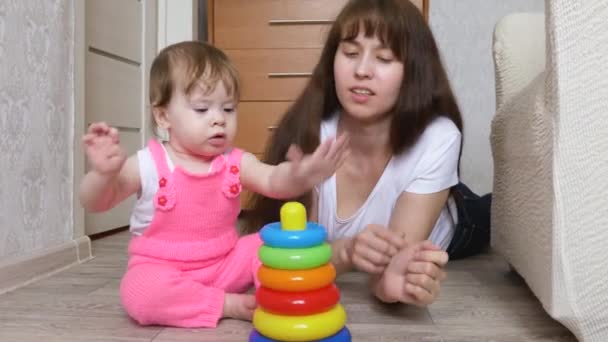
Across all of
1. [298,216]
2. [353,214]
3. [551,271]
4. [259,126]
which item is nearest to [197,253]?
[298,216]

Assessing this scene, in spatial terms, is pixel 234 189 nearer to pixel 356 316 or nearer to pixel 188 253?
pixel 188 253

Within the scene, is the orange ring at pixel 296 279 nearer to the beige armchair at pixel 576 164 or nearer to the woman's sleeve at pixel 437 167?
the beige armchair at pixel 576 164

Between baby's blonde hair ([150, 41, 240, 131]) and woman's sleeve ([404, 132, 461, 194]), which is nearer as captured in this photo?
baby's blonde hair ([150, 41, 240, 131])

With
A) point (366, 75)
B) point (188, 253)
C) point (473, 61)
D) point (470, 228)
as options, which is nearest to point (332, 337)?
point (188, 253)

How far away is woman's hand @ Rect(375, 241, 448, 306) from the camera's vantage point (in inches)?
33.5

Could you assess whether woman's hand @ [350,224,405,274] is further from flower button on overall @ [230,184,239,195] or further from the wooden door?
the wooden door

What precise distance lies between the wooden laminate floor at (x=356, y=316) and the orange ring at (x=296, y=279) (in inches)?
6.0

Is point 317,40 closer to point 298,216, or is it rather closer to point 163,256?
point 163,256

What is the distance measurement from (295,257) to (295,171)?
191 mm

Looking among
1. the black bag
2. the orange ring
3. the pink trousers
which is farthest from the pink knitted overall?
the black bag

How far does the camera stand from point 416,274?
860 mm

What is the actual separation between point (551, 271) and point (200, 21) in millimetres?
2035

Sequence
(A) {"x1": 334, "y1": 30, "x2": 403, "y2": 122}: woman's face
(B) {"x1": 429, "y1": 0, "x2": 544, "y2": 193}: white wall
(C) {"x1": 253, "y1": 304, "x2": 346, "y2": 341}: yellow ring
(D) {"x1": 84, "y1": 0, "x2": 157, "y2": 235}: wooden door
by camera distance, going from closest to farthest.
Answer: (C) {"x1": 253, "y1": 304, "x2": 346, "y2": 341}: yellow ring, (A) {"x1": 334, "y1": 30, "x2": 403, "y2": 122}: woman's face, (D) {"x1": 84, "y1": 0, "x2": 157, "y2": 235}: wooden door, (B) {"x1": 429, "y1": 0, "x2": 544, "y2": 193}: white wall

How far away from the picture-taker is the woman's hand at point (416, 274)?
2.79 ft
